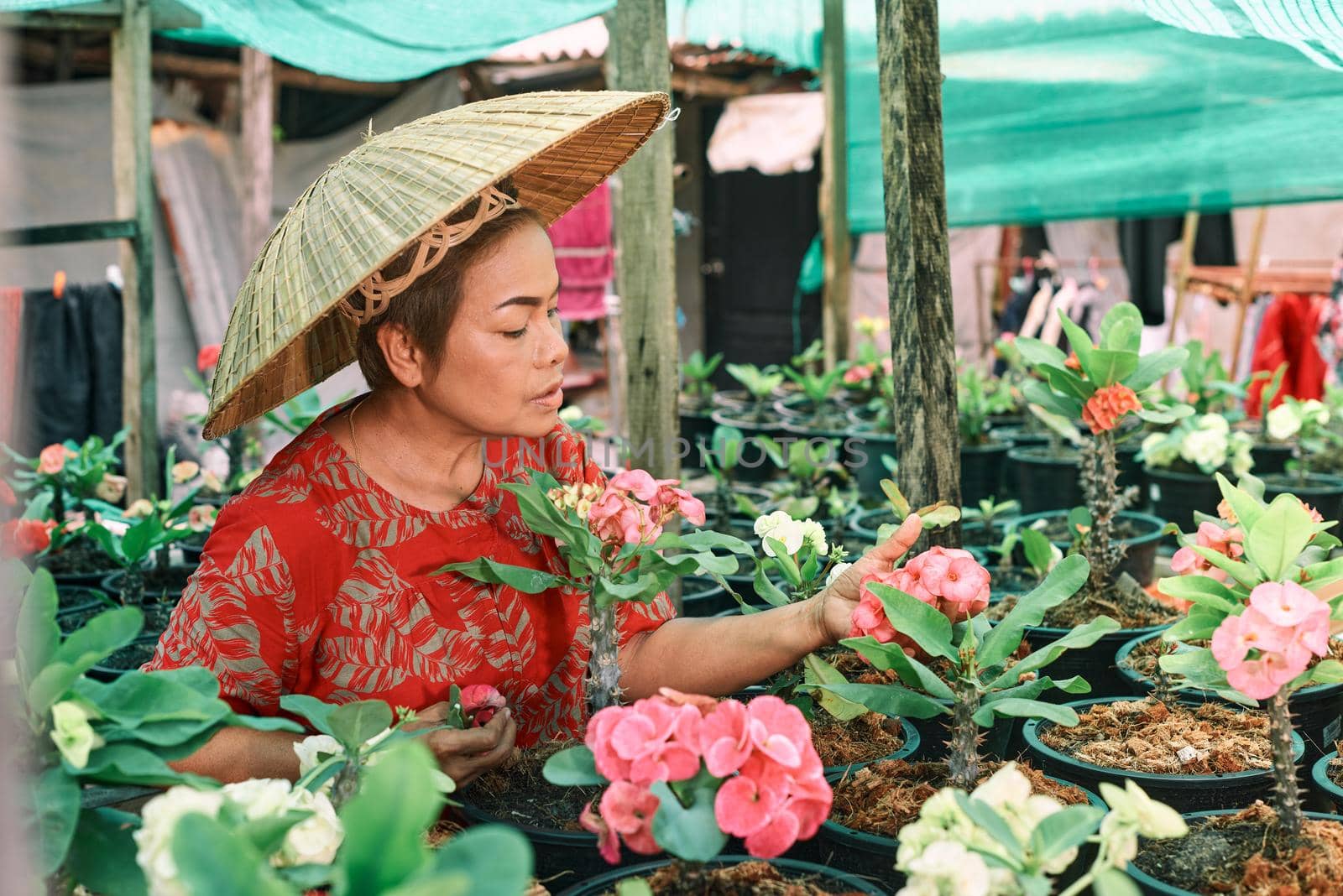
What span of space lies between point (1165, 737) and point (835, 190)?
367 centimetres

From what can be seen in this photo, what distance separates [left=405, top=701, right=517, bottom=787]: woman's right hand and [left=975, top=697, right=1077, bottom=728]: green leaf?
1.94 ft

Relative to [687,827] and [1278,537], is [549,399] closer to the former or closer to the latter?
[687,827]

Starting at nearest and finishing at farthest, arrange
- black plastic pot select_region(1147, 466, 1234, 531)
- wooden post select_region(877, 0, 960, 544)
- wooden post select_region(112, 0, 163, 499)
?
wooden post select_region(877, 0, 960, 544), wooden post select_region(112, 0, 163, 499), black plastic pot select_region(1147, 466, 1234, 531)

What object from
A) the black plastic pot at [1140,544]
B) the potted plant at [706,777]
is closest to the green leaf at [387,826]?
the potted plant at [706,777]

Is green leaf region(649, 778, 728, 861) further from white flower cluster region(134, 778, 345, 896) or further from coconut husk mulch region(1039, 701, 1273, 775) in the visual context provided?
coconut husk mulch region(1039, 701, 1273, 775)

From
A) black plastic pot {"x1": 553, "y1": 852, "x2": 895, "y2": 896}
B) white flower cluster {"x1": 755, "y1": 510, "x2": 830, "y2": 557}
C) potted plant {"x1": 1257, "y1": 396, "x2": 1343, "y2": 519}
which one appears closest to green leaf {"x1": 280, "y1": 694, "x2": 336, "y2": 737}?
black plastic pot {"x1": 553, "y1": 852, "x2": 895, "y2": 896}

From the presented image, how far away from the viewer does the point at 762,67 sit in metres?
7.25

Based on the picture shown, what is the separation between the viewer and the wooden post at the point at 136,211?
3.35 m

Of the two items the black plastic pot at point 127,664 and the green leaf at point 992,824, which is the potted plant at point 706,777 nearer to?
the green leaf at point 992,824

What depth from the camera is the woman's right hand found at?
1555mm

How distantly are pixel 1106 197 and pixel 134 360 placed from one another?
2906 mm

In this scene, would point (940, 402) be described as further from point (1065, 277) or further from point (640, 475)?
point (1065, 277)

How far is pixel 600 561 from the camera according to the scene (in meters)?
1.60

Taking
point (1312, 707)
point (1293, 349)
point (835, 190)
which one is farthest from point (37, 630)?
point (1293, 349)
